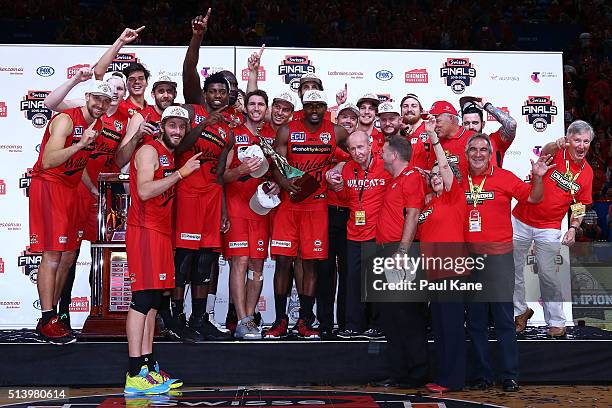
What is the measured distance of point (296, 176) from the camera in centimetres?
669

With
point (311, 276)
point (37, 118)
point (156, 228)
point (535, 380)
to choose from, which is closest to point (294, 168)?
point (311, 276)

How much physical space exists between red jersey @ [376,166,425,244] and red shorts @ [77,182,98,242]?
2.37 meters

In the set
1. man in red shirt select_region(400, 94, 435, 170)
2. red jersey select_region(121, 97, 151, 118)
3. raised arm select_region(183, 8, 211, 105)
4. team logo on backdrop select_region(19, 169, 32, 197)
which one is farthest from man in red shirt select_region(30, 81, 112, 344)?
man in red shirt select_region(400, 94, 435, 170)

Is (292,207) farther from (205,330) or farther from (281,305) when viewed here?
(205,330)

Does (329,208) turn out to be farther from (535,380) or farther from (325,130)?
(535,380)

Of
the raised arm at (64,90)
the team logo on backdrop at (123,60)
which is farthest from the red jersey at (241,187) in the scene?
the team logo on backdrop at (123,60)

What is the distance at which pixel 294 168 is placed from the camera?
6.76 meters

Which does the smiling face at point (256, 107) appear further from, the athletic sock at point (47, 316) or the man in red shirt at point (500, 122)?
the athletic sock at point (47, 316)

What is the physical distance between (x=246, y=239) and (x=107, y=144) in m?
1.36

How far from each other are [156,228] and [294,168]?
1.32 meters

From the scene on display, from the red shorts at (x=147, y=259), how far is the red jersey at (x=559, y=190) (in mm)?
3005

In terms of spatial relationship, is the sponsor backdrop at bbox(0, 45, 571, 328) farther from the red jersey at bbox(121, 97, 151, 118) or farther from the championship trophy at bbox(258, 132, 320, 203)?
the championship trophy at bbox(258, 132, 320, 203)

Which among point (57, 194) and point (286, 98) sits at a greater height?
point (286, 98)

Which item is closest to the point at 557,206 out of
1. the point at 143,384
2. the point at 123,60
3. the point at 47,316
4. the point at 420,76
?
the point at 420,76
